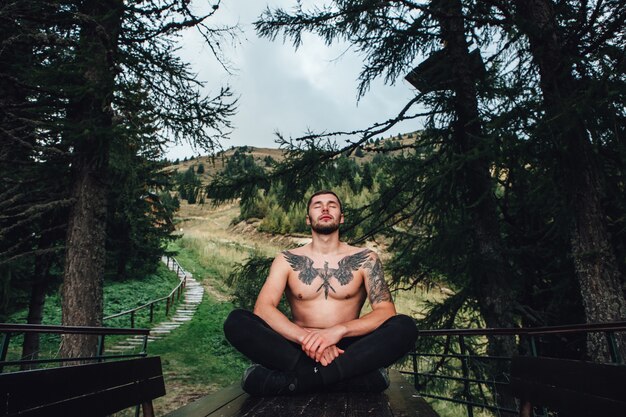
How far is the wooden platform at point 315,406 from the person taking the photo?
218cm

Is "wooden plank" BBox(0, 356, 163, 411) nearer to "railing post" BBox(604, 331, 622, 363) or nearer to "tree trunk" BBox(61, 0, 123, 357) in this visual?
"railing post" BBox(604, 331, 622, 363)

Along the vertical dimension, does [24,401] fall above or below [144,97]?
below

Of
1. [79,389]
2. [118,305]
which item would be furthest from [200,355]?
[79,389]

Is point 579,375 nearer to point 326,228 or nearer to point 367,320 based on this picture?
point 367,320

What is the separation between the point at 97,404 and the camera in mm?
1785

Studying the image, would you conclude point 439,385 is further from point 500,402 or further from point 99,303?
point 99,303

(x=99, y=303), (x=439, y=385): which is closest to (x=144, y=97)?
(x=99, y=303)

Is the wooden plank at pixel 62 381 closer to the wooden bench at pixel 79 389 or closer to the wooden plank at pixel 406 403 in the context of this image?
the wooden bench at pixel 79 389

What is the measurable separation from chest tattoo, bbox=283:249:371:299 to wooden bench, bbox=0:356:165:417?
150 cm

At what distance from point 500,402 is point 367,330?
5.07 meters

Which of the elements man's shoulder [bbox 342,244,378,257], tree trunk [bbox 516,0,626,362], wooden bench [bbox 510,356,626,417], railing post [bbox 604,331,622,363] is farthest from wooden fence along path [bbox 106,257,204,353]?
railing post [bbox 604,331,622,363]

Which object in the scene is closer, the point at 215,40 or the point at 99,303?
the point at 99,303

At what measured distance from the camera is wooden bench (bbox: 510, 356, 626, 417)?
143cm

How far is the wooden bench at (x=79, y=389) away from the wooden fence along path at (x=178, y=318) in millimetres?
6984
